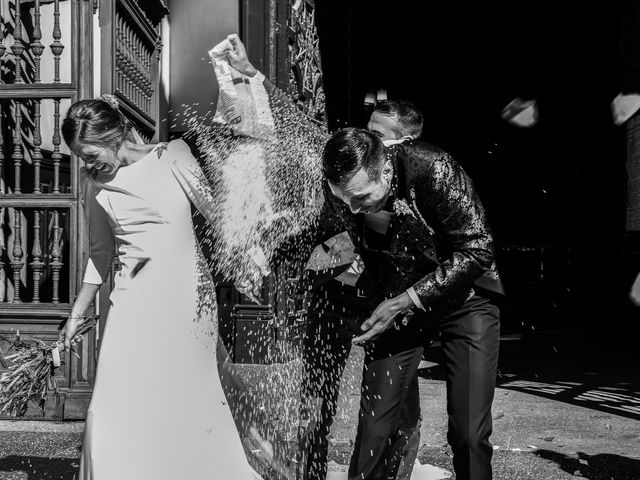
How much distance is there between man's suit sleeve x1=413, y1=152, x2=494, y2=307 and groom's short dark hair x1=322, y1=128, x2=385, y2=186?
8.1 inches

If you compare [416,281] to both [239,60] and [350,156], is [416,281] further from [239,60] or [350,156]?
[239,60]

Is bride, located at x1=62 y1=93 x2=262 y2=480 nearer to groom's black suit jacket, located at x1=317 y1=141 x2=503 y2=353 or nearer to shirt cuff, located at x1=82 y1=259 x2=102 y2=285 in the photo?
shirt cuff, located at x1=82 y1=259 x2=102 y2=285

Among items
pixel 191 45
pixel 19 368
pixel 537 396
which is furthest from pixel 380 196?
pixel 191 45

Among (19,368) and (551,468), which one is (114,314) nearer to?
(19,368)

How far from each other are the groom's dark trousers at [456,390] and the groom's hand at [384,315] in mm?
301

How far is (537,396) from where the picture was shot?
291 inches

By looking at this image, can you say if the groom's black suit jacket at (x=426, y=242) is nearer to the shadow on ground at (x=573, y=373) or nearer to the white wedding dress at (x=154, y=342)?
the white wedding dress at (x=154, y=342)

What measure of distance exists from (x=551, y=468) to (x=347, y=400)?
2321 mm

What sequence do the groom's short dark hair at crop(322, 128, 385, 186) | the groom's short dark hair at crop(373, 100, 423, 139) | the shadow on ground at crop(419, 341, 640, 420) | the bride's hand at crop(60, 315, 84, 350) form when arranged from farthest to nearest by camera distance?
the shadow on ground at crop(419, 341, 640, 420), the groom's short dark hair at crop(373, 100, 423, 139), the bride's hand at crop(60, 315, 84, 350), the groom's short dark hair at crop(322, 128, 385, 186)

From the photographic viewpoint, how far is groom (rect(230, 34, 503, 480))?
133 inches

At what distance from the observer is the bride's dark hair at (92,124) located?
359 centimetres

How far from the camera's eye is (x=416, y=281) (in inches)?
140

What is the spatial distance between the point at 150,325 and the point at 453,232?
1299mm

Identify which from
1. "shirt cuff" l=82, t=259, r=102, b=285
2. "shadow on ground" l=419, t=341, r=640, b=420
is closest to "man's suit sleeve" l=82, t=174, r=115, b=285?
"shirt cuff" l=82, t=259, r=102, b=285
